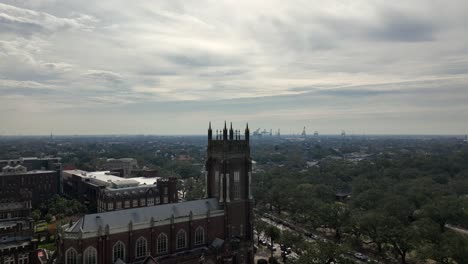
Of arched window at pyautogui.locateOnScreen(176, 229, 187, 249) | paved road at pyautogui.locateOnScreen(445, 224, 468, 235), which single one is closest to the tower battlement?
arched window at pyautogui.locateOnScreen(176, 229, 187, 249)

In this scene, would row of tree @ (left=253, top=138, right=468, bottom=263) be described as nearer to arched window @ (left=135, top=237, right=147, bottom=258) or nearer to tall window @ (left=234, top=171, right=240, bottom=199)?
tall window @ (left=234, top=171, right=240, bottom=199)

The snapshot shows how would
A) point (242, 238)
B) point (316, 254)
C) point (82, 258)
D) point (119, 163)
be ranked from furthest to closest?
point (119, 163), point (242, 238), point (316, 254), point (82, 258)

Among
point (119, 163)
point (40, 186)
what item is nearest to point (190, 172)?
point (119, 163)

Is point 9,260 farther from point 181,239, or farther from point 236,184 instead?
point 236,184

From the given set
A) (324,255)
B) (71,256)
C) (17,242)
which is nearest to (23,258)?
(17,242)

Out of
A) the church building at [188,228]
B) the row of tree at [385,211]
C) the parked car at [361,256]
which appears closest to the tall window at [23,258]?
the church building at [188,228]

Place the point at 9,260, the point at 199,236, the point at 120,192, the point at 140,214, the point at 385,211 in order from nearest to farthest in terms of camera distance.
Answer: the point at 140,214 → the point at 9,260 → the point at 199,236 → the point at 385,211 → the point at 120,192

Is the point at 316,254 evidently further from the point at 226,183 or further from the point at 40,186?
the point at 40,186

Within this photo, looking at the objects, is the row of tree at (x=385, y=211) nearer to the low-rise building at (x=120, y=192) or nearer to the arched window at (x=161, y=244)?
the arched window at (x=161, y=244)
